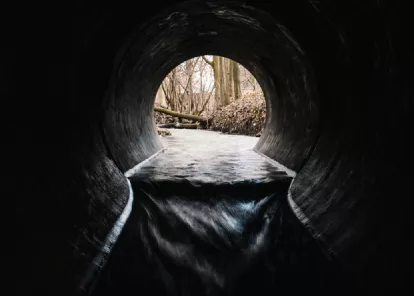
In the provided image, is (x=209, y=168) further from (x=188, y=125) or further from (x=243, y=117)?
(x=188, y=125)

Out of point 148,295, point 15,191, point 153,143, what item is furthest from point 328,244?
point 153,143

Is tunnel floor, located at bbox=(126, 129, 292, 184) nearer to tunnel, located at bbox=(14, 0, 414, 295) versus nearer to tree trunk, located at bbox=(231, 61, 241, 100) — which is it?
tunnel, located at bbox=(14, 0, 414, 295)

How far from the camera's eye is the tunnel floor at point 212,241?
282 centimetres

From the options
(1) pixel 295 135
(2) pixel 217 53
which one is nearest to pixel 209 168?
(1) pixel 295 135

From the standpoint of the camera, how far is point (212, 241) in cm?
355

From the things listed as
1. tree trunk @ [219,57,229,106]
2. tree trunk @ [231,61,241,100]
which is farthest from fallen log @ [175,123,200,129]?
tree trunk @ [231,61,241,100]

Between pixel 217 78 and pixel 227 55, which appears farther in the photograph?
pixel 217 78

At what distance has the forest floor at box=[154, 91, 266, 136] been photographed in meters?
13.5

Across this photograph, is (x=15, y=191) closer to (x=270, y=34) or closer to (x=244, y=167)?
(x=270, y=34)

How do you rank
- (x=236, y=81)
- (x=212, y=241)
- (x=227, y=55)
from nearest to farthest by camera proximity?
(x=212, y=241)
(x=227, y=55)
(x=236, y=81)

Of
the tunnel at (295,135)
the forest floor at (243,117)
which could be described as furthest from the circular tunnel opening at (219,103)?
the tunnel at (295,135)

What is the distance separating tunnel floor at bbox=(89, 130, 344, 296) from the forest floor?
26.3 ft

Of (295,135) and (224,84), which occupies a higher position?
(224,84)

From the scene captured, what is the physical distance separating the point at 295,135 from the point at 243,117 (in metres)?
9.40
